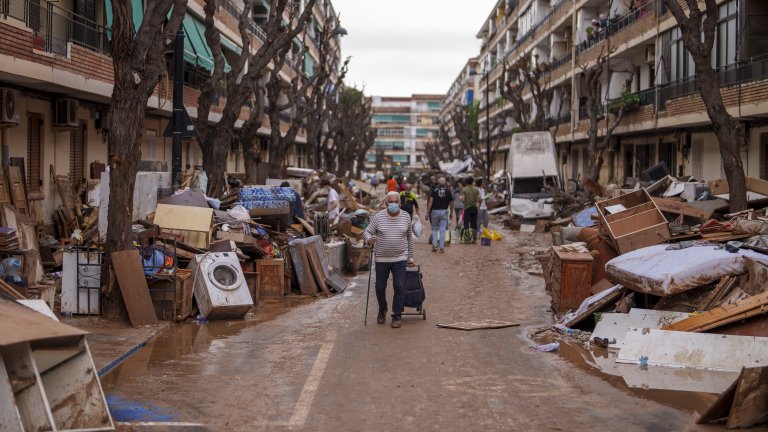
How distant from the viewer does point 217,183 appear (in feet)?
70.5

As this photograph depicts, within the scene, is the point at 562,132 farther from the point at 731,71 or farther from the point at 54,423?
the point at 54,423

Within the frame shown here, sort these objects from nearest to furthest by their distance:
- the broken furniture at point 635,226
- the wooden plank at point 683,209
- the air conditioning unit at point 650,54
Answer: the broken furniture at point 635,226 → the wooden plank at point 683,209 → the air conditioning unit at point 650,54

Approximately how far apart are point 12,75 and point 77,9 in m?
6.18

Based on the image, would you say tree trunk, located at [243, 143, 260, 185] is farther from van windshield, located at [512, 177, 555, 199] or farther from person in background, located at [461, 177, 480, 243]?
van windshield, located at [512, 177, 555, 199]

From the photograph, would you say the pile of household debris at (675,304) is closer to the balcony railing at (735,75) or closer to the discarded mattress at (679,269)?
the discarded mattress at (679,269)

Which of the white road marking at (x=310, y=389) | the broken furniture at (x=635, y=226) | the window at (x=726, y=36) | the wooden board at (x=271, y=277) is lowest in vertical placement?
the white road marking at (x=310, y=389)

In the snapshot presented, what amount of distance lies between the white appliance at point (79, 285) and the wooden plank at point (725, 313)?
737 cm

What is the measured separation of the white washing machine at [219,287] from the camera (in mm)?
12220

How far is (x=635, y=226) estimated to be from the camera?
1420cm

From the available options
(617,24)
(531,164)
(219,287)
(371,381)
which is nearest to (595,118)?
(531,164)

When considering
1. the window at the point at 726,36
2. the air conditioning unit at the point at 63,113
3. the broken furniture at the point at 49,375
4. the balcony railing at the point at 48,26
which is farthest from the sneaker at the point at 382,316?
the window at the point at 726,36

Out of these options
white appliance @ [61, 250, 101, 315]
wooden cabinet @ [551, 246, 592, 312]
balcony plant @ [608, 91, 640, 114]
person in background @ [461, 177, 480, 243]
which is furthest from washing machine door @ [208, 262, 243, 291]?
balcony plant @ [608, 91, 640, 114]

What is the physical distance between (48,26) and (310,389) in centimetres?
1366

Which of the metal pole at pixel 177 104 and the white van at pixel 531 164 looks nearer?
the metal pole at pixel 177 104
